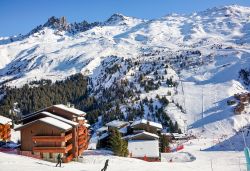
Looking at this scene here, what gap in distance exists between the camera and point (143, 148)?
99688 mm

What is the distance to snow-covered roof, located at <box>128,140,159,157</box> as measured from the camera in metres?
96.6

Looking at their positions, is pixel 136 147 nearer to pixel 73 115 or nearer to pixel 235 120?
pixel 73 115

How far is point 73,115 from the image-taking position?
88250 mm

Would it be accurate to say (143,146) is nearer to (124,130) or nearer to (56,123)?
(124,130)

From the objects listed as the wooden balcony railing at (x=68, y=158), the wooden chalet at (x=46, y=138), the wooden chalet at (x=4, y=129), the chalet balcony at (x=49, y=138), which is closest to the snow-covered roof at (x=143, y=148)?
the wooden balcony railing at (x=68, y=158)

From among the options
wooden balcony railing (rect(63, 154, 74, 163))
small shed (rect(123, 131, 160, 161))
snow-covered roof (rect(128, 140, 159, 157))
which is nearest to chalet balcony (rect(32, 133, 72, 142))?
wooden balcony railing (rect(63, 154, 74, 163))

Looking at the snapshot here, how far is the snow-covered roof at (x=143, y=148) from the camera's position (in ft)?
317

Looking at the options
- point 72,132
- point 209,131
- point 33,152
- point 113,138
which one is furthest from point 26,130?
point 209,131

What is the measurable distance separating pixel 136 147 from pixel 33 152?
97.6 ft

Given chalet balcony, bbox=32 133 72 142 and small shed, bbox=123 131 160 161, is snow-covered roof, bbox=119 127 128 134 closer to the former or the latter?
small shed, bbox=123 131 160 161

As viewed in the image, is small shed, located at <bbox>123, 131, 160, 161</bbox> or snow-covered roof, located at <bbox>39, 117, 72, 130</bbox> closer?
snow-covered roof, located at <bbox>39, 117, 72, 130</bbox>

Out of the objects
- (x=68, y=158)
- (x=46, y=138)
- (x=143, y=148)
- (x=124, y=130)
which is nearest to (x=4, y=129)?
(x=124, y=130)

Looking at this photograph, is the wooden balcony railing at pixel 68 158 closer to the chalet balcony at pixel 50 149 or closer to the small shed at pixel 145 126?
the chalet balcony at pixel 50 149

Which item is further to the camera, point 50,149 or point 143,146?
point 143,146
